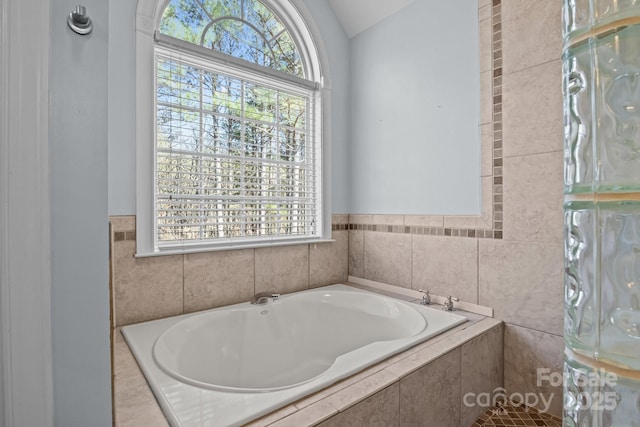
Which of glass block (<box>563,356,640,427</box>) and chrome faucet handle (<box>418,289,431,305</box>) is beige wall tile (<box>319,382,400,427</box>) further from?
chrome faucet handle (<box>418,289,431,305</box>)

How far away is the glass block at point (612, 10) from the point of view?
0.35 m

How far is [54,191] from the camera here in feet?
1.51

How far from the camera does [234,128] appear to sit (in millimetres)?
2080

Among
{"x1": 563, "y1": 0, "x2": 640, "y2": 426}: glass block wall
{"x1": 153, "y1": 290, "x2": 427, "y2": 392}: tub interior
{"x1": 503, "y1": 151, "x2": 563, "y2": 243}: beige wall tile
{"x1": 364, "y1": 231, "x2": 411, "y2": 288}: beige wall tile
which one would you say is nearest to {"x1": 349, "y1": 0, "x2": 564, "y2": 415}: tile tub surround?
{"x1": 503, "y1": 151, "x2": 563, "y2": 243}: beige wall tile

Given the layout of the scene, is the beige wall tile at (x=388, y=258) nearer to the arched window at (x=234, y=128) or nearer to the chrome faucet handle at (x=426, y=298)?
the chrome faucet handle at (x=426, y=298)

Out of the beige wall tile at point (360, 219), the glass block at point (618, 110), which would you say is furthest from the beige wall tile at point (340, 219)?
the glass block at point (618, 110)

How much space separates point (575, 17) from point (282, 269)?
79.7 inches

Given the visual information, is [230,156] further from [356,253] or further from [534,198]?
[534,198]

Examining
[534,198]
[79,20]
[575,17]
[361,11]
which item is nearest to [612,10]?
[575,17]

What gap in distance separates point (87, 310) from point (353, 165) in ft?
7.58

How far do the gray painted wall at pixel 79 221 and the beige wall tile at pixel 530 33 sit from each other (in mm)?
1895

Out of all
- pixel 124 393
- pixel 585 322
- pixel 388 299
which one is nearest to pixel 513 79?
pixel 388 299

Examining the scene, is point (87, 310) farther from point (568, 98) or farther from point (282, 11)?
point (282, 11)

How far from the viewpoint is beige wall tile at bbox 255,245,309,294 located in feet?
7.00
